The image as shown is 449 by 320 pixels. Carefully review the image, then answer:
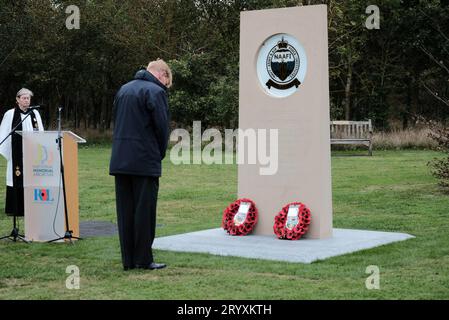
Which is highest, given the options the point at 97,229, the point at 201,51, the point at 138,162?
the point at 201,51

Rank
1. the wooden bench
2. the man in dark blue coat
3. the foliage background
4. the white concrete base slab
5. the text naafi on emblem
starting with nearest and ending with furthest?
the man in dark blue coat < the white concrete base slab < the text naafi on emblem < the wooden bench < the foliage background

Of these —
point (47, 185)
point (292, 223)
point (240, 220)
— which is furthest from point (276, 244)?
point (47, 185)

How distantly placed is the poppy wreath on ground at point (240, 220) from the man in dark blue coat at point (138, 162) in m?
2.36

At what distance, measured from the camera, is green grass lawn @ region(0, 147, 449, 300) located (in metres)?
6.97

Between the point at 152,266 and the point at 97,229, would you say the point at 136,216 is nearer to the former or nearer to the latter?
the point at 152,266

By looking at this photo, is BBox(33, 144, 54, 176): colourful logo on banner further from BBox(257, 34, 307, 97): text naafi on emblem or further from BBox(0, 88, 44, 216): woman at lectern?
BBox(257, 34, 307, 97): text naafi on emblem

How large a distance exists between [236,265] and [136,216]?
1.22 m

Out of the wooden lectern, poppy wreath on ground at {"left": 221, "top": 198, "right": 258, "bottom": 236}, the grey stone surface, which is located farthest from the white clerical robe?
poppy wreath on ground at {"left": 221, "top": 198, "right": 258, "bottom": 236}

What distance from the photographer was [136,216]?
320 inches

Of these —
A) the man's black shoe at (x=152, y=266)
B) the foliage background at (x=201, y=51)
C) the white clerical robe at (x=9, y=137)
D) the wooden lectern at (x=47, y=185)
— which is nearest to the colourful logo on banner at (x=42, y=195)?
the wooden lectern at (x=47, y=185)

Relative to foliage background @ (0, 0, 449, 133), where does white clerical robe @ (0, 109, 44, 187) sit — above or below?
below

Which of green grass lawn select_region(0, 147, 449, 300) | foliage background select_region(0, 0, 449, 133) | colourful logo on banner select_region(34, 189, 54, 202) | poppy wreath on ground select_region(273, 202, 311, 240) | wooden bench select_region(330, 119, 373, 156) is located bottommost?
green grass lawn select_region(0, 147, 449, 300)
